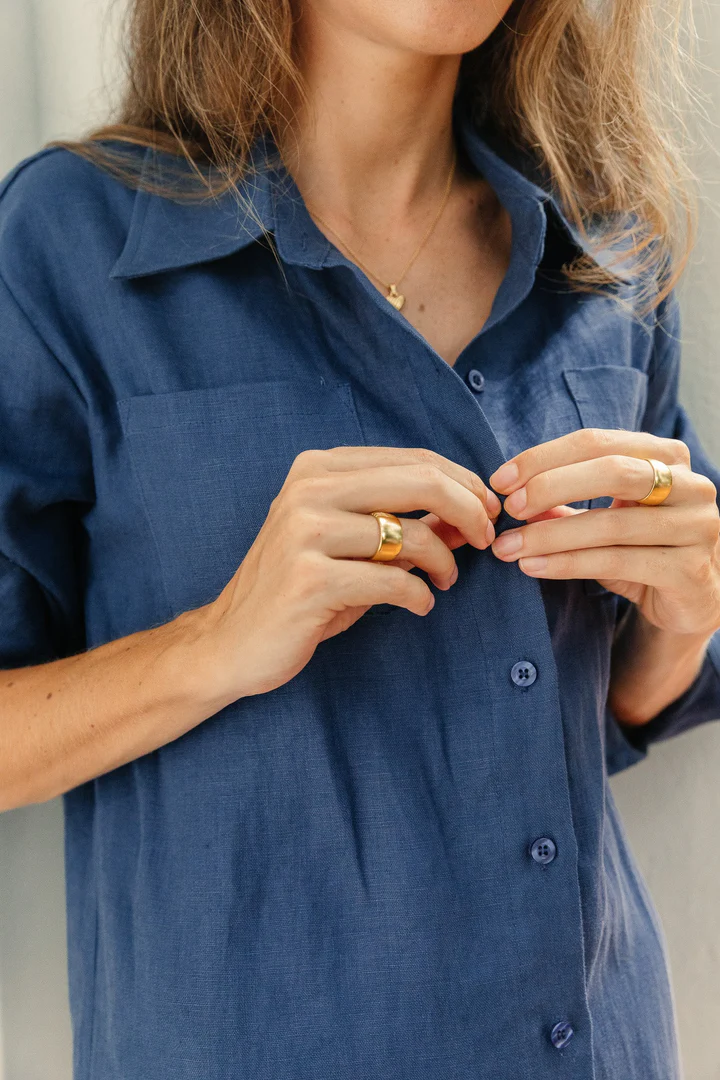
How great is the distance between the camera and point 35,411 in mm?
833

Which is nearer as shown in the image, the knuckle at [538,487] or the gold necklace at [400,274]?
the knuckle at [538,487]

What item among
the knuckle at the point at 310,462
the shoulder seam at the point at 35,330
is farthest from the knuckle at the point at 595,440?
the shoulder seam at the point at 35,330

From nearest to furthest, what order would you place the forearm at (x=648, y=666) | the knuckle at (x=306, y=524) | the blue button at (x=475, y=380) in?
1. the knuckle at (x=306, y=524)
2. the blue button at (x=475, y=380)
3. the forearm at (x=648, y=666)

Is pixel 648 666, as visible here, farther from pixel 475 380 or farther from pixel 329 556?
pixel 329 556

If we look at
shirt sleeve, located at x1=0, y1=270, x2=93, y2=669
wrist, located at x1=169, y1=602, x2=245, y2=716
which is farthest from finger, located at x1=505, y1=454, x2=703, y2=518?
shirt sleeve, located at x1=0, y1=270, x2=93, y2=669

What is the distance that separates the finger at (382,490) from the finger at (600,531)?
0.30ft

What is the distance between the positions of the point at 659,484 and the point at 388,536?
0.81 feet

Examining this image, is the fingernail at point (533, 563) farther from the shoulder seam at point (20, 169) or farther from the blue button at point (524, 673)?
the shoulder seam at point (20, 169)

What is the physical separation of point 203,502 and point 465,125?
59 centimetres

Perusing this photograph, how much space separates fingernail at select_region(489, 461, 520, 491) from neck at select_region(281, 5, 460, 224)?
0.37 metres

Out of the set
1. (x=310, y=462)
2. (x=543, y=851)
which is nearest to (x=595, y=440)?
(x=310, y=462)

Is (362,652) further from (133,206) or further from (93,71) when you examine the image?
(93,71)

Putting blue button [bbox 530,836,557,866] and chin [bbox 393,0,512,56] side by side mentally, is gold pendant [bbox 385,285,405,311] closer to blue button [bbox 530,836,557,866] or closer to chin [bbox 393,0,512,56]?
chin [bbox 393,0,512,56]

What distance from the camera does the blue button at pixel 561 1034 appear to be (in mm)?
854
